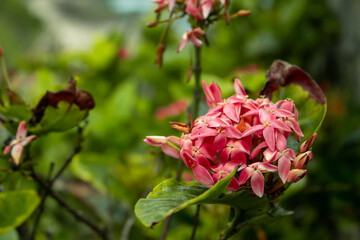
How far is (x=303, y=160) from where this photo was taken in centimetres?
44

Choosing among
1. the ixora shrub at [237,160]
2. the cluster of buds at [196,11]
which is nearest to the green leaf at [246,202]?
the ixora shrub at [237,160]

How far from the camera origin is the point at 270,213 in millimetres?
538

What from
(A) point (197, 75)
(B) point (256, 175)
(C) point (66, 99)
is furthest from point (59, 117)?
(B) point (256, 175)

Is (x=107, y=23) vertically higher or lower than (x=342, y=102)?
lower

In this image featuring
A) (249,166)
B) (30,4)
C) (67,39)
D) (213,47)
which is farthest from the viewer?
(30,4)

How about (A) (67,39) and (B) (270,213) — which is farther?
(A) (67,39)

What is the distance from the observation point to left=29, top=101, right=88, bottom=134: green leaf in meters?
0.63

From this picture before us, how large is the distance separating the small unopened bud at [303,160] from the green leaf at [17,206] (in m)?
0.43

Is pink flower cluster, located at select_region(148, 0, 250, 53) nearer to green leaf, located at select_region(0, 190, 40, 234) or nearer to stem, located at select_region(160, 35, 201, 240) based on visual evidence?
stem, located at select_region(160, 35, 201, 240)

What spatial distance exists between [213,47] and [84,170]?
3.06 ft

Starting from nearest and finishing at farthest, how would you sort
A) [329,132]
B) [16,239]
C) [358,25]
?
[16,239] → [329,132] → [358,25]

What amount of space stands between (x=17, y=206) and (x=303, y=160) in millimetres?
466

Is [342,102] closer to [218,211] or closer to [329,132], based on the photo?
[329,132]

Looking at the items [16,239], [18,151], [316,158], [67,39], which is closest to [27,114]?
[18,151]
